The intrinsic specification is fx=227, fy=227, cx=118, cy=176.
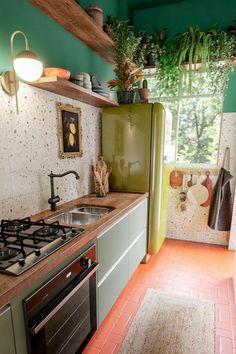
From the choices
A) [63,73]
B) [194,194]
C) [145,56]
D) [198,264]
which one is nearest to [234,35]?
[145,56]

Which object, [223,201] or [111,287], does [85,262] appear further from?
[223,201]

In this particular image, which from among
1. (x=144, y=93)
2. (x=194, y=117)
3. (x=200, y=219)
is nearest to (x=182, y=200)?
(x=200, y=219)

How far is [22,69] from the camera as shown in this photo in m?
1.33

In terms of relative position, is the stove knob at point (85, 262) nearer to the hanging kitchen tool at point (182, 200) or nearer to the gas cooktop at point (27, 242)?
the gas cooktop at point (27, 242)

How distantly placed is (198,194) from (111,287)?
79.0 inches

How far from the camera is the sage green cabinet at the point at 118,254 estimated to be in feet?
5.23

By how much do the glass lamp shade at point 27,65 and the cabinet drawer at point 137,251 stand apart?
1.65m

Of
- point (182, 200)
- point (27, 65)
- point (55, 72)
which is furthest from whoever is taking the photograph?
point (182, 200)

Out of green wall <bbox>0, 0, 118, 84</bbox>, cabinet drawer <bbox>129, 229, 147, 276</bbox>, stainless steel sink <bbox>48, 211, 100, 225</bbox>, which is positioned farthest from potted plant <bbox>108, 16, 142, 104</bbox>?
cabinet drawer <bbox>129, 229, 147, 276</bbox>

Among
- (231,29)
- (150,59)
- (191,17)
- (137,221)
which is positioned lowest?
(137,221)

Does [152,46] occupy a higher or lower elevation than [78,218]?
higher

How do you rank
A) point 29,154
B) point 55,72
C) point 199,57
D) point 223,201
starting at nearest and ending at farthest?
point 55,72 → point 29,154 → point 199,57 → point 223,201

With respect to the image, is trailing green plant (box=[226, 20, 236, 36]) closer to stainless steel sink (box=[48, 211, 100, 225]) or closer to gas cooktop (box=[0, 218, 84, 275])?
stainless steel sink (box=[48, 211, 100, 225])

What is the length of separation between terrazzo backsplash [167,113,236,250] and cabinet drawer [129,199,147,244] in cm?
104
